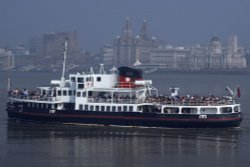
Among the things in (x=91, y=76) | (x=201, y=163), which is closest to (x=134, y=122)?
(x=91, y=76)

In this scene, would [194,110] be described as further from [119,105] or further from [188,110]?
[119,105]

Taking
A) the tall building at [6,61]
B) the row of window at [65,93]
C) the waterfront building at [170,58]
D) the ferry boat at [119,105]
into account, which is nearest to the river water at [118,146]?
the ferry boat at [119,105]

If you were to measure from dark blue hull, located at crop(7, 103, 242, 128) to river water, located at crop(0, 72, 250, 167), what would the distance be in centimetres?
31

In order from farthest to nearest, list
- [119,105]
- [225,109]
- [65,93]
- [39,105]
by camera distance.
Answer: [39,105], [65,93], [119,105], [225,109]

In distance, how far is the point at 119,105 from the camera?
38344 mm

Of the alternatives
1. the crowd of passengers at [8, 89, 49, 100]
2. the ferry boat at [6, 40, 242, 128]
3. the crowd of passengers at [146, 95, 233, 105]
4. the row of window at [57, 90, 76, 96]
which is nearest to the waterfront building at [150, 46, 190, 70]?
the crowd of passengers at [8, 89, 49, 100]

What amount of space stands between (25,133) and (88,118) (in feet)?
10.9

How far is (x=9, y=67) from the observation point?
19025 cm

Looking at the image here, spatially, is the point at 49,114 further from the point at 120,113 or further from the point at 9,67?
the point at 9,67

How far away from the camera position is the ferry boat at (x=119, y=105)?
37.6 m

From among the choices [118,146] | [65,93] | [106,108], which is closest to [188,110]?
[106,108]

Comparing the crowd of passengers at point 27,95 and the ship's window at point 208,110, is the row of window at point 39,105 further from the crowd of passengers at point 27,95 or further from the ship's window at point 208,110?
the ship's window at point 208,110

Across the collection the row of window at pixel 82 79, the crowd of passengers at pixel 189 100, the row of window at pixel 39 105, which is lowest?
the row of window at pixel 39 105

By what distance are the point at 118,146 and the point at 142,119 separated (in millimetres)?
4986
